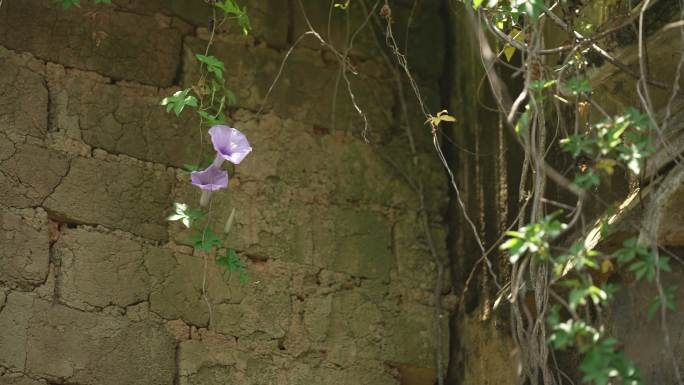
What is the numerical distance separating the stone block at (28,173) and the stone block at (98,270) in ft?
0.49

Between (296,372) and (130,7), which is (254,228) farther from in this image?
(130,7)

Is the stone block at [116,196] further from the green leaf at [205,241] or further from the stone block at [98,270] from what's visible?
the green leaf at [205,241]

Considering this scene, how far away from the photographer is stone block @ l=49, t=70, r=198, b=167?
3756mm

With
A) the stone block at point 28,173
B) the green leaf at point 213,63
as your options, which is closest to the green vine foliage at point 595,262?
the green leaf at point 213,63

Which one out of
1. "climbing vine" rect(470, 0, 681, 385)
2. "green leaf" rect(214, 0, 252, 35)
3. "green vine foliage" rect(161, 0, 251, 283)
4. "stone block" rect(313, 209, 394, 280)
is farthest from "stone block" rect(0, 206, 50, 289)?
"climbing vine" rect(470, 0, 681, 385)

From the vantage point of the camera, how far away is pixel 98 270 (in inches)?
144

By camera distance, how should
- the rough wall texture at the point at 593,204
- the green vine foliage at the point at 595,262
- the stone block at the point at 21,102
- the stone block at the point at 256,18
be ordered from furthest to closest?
the stone block at the point at 256,18
the stone block at the point at 21,102
the rough wall texture at the point at 593,204
the green vine foliage at the point at 595,262

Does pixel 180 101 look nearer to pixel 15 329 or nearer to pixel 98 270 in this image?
pixel 98 270

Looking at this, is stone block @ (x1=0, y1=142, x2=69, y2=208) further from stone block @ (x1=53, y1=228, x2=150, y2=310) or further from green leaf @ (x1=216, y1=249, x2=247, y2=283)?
green leaf @ (x1=216, y1=249, x2=247, y2=283)

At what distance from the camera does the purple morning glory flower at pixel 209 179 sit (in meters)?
3.51

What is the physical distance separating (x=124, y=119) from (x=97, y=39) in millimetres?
274

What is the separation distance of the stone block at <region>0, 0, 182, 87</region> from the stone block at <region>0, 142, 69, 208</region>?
0.32 m

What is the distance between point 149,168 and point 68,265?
426 millimetres

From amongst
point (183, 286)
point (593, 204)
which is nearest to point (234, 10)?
point (183, 286)
